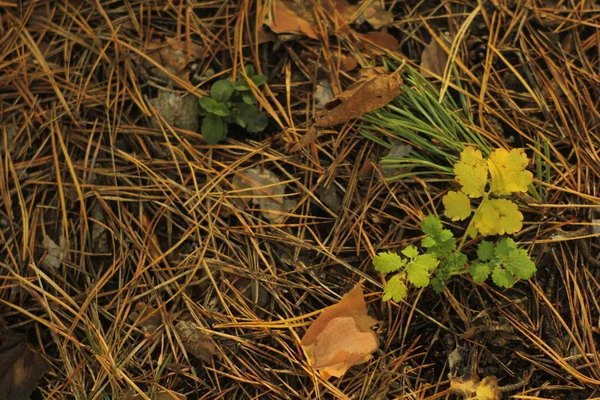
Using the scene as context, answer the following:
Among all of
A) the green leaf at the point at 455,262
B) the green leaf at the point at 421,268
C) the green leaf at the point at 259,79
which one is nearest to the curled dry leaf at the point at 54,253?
the green leaf at the point at 259,79

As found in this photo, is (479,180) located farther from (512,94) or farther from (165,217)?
(165,217)

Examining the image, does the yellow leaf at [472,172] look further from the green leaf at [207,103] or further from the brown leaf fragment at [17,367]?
the brown leaf fragment at [17,367]

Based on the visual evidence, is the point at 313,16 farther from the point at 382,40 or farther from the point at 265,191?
the point at 265,191

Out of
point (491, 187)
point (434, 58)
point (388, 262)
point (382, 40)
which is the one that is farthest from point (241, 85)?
point (491, 187)

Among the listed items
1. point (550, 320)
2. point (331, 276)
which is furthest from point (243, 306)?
point (550, 320)

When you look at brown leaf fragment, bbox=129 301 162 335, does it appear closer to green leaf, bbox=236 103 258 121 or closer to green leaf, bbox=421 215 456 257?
green leaf, bbox=236 103 258 121

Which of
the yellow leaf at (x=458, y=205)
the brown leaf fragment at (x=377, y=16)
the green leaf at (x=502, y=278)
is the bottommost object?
the green leaf at (x=502, y=278)
